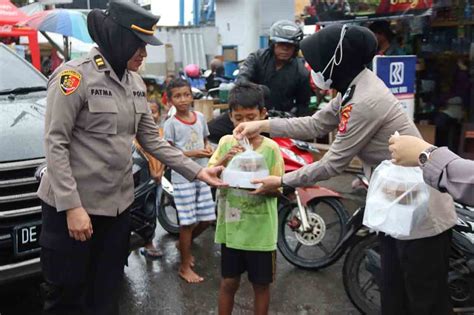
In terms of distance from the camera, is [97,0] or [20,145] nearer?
[20,145]

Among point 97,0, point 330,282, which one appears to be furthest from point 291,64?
point 97,0

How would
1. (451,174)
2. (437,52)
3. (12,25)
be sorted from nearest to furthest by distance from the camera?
1. (451,174)
2. (437,52)
3. (12,25)

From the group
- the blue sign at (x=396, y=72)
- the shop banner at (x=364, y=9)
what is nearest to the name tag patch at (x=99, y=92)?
the blue sign at (x=396, y=72)

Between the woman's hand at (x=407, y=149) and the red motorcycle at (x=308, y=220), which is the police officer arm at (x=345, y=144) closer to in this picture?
the woman's hand at (x=407, y=149)

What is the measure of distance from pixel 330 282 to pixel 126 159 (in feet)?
7.36

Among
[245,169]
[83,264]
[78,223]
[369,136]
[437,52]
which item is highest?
[437,52]

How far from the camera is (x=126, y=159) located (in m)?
2.59

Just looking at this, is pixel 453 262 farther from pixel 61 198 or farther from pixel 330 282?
pixel 61 198

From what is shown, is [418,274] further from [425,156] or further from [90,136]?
[90,136]

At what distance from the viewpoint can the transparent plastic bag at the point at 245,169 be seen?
269cm

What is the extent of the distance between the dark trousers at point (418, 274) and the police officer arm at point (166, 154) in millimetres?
1013

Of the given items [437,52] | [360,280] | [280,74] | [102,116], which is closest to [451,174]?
[102,116]

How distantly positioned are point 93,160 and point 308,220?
86.5 inches

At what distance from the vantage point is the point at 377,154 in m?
2.53
